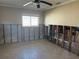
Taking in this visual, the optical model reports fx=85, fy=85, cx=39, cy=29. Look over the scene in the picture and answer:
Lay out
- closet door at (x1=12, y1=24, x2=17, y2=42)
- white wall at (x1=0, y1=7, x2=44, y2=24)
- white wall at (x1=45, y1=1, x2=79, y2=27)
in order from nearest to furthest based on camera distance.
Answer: white wall at (x1=45, y1=1, x2=79, y2=27), white wall at (x1=0, y1=7, x2=44, y2=24), closet door at (x1=12, y1=24, x2=17, y2=42)

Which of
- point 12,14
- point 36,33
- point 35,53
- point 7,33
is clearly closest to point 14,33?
point 7,33

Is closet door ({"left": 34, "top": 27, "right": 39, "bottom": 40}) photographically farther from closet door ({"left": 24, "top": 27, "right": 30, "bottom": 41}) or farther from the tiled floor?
the tiled floor

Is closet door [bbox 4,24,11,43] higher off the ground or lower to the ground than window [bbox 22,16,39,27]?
lower

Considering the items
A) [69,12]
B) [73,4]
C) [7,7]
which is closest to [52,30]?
Answer: [69,12]

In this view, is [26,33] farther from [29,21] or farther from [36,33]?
[29,21]

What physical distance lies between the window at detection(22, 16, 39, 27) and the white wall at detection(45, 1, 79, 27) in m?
0.97

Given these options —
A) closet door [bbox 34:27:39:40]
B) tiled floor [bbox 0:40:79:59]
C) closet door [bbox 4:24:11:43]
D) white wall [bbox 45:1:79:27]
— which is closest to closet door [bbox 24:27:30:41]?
closet door [bbox 34:27:39:40]

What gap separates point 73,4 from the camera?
3.93 metres

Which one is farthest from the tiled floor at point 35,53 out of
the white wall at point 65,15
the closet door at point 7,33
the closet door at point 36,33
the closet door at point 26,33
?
the closet door at point 36,33

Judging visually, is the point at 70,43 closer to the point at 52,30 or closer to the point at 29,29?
the point at 52,30

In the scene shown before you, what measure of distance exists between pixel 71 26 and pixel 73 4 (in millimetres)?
1027

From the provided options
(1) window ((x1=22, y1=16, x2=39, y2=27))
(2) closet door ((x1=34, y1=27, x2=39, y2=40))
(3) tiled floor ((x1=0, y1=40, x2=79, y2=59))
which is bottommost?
(3) tiled floor ((x1=0, y1=40, x2=79, y2=59))

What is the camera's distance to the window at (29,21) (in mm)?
5743

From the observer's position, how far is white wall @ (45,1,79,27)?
12.5 ft
